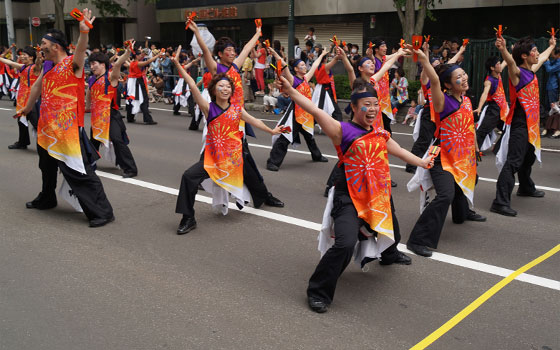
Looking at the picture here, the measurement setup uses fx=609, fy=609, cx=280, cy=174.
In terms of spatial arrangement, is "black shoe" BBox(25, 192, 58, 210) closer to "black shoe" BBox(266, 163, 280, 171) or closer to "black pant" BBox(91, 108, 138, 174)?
"black pant" BBox(91, 108, 138, 174)

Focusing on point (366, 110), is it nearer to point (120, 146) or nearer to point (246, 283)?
point (246, 283)

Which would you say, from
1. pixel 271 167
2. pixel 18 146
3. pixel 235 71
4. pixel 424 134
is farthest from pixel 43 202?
pixel 424 134

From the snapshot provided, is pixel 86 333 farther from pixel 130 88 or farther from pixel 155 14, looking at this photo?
pixel 155 14

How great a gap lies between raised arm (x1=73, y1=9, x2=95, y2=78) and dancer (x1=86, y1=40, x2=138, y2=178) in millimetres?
2566

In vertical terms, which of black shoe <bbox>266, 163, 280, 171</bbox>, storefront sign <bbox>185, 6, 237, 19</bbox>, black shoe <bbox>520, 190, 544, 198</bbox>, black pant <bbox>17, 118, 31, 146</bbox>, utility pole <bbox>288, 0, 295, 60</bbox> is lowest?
black shoe <bbox>520, 190, 544, 198</bbox>

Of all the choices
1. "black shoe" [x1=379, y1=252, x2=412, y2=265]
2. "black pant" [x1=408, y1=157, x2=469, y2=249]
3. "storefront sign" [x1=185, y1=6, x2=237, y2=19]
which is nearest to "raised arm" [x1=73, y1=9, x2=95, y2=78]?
"black shoe" [x1=379, y1=252, x2=412, y2=265]

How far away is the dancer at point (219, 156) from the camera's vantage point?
6.11 meters

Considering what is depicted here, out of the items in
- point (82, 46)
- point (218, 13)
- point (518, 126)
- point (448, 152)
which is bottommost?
point (448, 152)

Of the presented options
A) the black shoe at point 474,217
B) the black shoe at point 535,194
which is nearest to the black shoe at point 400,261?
the black shoe at point 474,217

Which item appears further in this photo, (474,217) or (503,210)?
(503,210)

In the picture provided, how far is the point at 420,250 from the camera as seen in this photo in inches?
216

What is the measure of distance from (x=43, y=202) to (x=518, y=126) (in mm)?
5546

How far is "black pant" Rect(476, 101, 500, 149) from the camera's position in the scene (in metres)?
10.3

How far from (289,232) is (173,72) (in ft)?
52.0
